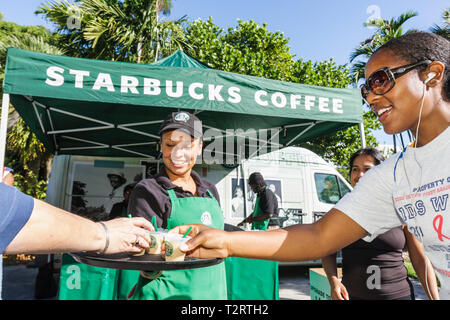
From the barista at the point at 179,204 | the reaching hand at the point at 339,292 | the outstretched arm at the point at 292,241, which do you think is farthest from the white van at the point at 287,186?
the outstretched arm at the point at 292,241

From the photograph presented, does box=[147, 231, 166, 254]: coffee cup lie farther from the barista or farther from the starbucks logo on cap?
the starbucks logo on cap

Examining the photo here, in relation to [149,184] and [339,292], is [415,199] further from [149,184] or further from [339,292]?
[149,184]

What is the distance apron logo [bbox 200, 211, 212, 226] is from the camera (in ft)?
5.97

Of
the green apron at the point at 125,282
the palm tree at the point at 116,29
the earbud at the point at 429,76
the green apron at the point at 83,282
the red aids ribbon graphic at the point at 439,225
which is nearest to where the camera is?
the red aids ribbon graphic at the point at 439,225

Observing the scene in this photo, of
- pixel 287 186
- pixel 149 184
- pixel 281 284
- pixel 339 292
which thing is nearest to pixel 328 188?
pixel 287 186

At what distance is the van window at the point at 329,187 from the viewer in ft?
22.0

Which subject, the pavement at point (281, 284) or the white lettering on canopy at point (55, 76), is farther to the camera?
the pavement at point (281, 284)

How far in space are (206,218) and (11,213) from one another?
119 cm

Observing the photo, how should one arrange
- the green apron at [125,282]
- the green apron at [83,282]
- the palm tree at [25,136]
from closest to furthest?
the green apron at [125,282] → the green apron at [83,282] → the palm tree at [25,136]

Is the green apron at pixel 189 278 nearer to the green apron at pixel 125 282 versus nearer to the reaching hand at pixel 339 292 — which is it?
the reaching hand at pixel 339 292

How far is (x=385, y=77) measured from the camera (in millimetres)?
1240

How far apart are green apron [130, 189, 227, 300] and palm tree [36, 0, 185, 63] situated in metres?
8.44

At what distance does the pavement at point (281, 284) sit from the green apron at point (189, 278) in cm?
359

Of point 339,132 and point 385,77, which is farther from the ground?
point 339,132
